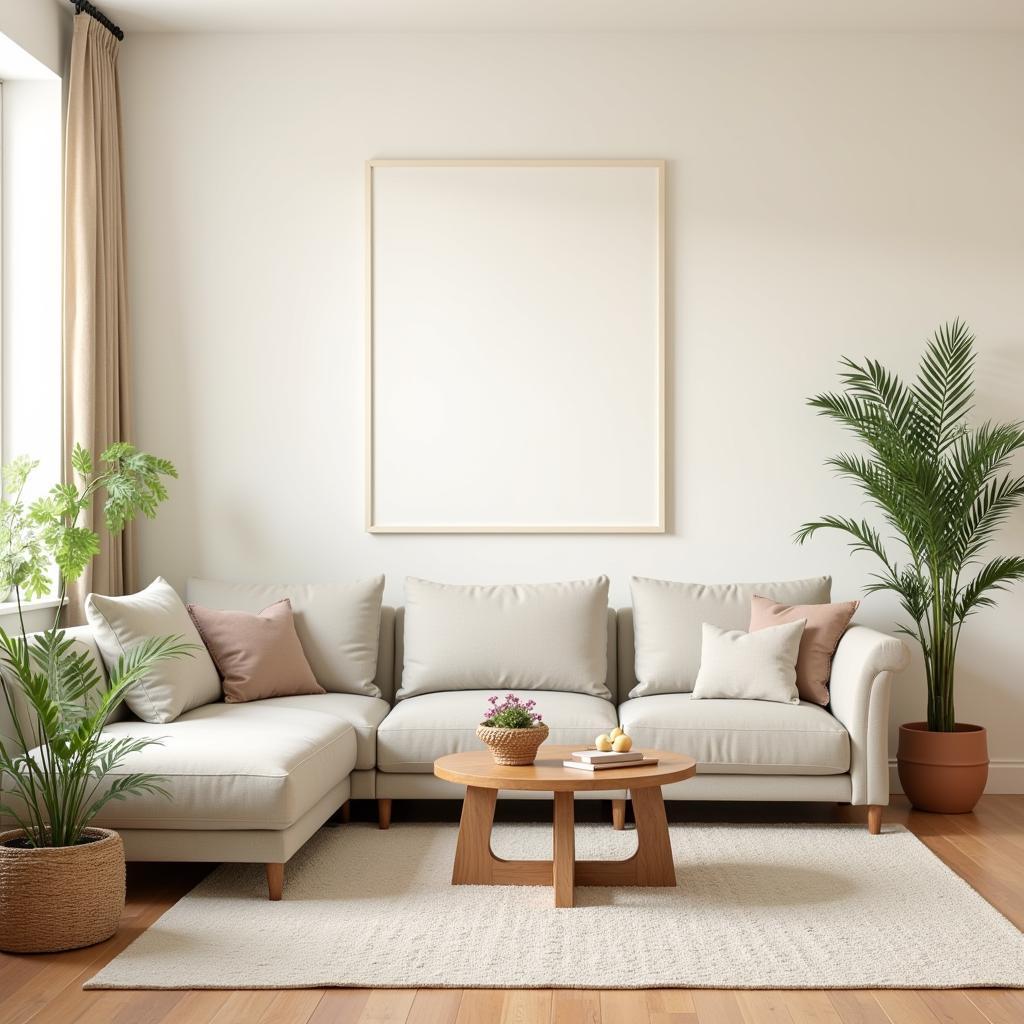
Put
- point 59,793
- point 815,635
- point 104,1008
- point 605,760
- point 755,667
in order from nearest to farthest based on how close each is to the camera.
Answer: point 104,1008, point 59,793, point 605,760, point 755,667, point 815,635

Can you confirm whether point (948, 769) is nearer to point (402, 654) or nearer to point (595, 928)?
point (595, 928)

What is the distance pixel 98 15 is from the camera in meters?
4.86

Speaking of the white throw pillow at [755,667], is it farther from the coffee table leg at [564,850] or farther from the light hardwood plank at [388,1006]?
the light hardwood plank at [388,1006]

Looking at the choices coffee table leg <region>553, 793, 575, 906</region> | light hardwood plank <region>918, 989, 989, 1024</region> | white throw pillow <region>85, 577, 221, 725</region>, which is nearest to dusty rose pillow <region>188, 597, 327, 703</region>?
white throw pillow <region>85, 577, 221, 725</region>

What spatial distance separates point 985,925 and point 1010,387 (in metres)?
2.55

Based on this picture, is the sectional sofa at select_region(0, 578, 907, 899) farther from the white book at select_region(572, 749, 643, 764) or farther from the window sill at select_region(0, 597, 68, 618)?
the white book at select_region(572, 749, 643, 764)

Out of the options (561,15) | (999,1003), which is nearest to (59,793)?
(999,1003)

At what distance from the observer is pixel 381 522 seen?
5.12 meters

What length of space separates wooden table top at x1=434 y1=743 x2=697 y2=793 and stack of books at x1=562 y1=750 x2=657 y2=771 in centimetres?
2

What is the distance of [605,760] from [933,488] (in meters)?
1.88

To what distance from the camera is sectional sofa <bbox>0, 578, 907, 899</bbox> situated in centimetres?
341

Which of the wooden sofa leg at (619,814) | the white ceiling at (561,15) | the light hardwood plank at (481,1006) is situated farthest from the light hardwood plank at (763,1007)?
the white ceiling at (561,15)

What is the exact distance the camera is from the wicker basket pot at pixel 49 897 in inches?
118

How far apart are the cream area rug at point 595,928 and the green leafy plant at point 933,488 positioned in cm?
113
